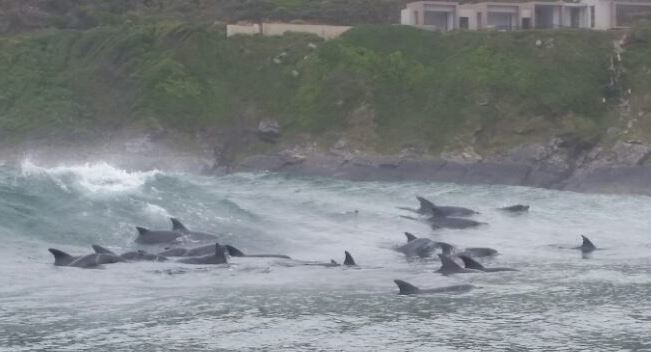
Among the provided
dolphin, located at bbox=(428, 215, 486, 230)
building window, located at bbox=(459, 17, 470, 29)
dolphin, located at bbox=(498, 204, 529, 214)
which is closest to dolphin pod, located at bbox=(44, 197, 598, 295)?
dolphin, located at bbox=(428, 215, 486, 230)

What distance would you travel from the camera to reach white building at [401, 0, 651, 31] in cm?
9494

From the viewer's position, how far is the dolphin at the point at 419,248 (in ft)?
143

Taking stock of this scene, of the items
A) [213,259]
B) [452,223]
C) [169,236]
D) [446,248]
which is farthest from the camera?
[452,223]

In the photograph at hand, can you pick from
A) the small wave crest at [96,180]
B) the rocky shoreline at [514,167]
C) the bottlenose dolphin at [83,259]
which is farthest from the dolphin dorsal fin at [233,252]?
the rocky shoreline at [514,167]

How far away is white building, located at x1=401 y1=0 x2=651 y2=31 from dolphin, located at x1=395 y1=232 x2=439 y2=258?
50812 mm

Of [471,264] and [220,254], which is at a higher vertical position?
[220,254]

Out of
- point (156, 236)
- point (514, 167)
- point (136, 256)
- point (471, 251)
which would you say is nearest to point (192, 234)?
point (156, 236)

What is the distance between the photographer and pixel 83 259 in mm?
39750

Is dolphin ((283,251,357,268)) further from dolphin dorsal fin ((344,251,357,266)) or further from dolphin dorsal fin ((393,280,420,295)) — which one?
dolphin dorsal fin ((393,280,420,295))

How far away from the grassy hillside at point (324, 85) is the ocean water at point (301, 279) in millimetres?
16041

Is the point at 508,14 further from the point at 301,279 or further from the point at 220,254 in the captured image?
the point at 301,279

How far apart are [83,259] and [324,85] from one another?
47.0m

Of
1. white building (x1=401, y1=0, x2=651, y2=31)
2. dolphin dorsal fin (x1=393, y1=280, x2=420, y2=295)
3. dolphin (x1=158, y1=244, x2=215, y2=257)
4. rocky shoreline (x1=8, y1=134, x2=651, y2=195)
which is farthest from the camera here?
white building (x1=401, y1=0, x2=651, y2=31)

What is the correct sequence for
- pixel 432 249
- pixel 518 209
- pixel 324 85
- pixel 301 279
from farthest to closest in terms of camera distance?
pixel 324 85, pixel 518 209, pixel 432 249, pixel 301 279
